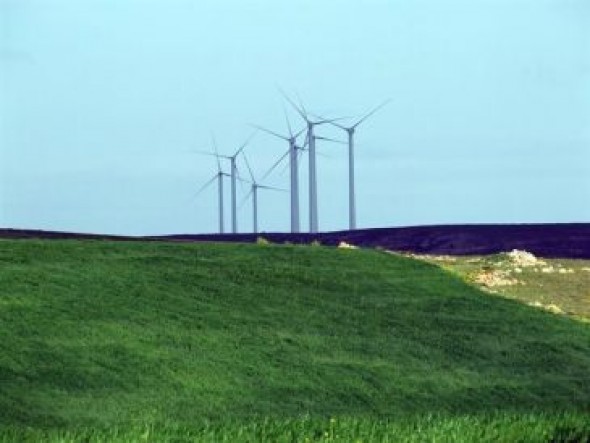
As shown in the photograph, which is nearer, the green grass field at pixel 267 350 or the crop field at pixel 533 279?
the green grass field at pixel 267 350

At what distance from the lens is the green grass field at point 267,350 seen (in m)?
14.3

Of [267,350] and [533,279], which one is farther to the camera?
[533,279]

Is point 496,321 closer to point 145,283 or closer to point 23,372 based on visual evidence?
point 145,283

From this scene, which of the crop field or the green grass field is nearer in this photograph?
the green grass field

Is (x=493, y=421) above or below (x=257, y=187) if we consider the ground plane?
below

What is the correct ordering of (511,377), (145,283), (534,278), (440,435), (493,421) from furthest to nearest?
(534,278)
(145,283)
(511,377)
(493,421)
(440,435)

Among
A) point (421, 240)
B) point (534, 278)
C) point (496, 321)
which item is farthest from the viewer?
point (421, 240)

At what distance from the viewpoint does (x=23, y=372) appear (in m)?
18.4

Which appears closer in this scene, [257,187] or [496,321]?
[496,321]

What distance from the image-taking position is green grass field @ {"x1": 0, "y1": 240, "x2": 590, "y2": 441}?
14.3 m

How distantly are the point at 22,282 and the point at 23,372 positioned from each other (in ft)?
14.7

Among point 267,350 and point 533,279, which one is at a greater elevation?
point 533,279

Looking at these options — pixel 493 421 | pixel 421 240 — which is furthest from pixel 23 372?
pixel 421 240

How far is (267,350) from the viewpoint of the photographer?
21.0 meters
